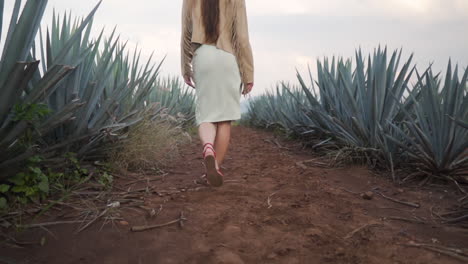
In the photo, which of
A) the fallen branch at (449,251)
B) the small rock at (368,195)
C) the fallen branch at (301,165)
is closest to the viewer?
the fallen branch at (449,251)

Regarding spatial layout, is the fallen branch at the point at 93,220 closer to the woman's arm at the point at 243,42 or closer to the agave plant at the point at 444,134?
the woman's arm at the point at 243,42

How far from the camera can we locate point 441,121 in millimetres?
2350

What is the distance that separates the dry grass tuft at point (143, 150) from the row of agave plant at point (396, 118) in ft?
4.69

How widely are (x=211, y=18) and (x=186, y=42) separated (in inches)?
12.3

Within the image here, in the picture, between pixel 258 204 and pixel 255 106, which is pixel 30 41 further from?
pixel 255 106

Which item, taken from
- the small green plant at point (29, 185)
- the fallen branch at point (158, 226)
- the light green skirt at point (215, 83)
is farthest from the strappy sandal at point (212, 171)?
the small green plant at point (29, 185)

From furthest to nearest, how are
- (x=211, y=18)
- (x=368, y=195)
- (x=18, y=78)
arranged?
(x=211, y=18) → (x=368, y=195) → (x=18, y=78)

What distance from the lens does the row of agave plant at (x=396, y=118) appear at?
7.64ft

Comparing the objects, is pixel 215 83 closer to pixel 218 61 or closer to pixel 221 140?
pixel 218 61

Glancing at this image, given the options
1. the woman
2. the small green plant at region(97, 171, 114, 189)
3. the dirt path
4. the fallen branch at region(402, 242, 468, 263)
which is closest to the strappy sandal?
the dirt path

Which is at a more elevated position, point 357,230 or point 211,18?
point 211,18

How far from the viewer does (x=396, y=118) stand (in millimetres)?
2975

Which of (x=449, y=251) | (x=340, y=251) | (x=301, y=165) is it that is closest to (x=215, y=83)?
(x=301, y=165)

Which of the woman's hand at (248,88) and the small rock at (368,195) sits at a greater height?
the woman's hand at (248,88)
